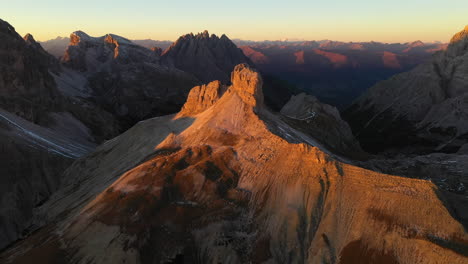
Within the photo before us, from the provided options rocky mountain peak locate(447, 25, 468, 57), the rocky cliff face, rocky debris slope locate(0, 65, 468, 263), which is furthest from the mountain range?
→ rocky mountain peak locate(447, 25, 468, 57)

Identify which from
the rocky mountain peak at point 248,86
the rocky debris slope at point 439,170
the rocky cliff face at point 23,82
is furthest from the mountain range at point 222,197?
the rocky cliff face at point 23,82

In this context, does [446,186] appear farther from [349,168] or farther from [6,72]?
[6,72]

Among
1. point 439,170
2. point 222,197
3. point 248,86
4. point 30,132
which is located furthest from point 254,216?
point 30,132

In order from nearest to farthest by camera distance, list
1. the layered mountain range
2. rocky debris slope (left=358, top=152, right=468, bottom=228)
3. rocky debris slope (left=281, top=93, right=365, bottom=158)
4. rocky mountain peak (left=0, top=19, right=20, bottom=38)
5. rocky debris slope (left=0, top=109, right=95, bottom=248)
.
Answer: rocky debris slope (left=358, top=152, right=468, bottom=228) → rocky debris slope (left=0, top=109, right=95, bottom=248) → the layered mountain range → rocky debris slope (left=281, top=93, right=365, bottom=158) → rocky mountain peak (left=0, top=19, right=20, bottom=38)

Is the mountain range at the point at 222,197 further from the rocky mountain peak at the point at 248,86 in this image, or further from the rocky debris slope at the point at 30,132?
the rocky debris slope at the point at 30,132

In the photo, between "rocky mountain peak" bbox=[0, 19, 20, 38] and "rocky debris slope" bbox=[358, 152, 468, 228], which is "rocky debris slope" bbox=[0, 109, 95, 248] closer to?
"rocky mountain peak" bbox=[0, 19, 20, 38]

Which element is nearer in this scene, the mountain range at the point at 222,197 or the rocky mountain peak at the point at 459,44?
the mountain range at the point at 222,197

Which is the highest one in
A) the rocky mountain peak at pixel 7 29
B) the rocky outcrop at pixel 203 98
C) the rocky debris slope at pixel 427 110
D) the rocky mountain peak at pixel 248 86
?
the rocky mountain peak at pixel 7 29
